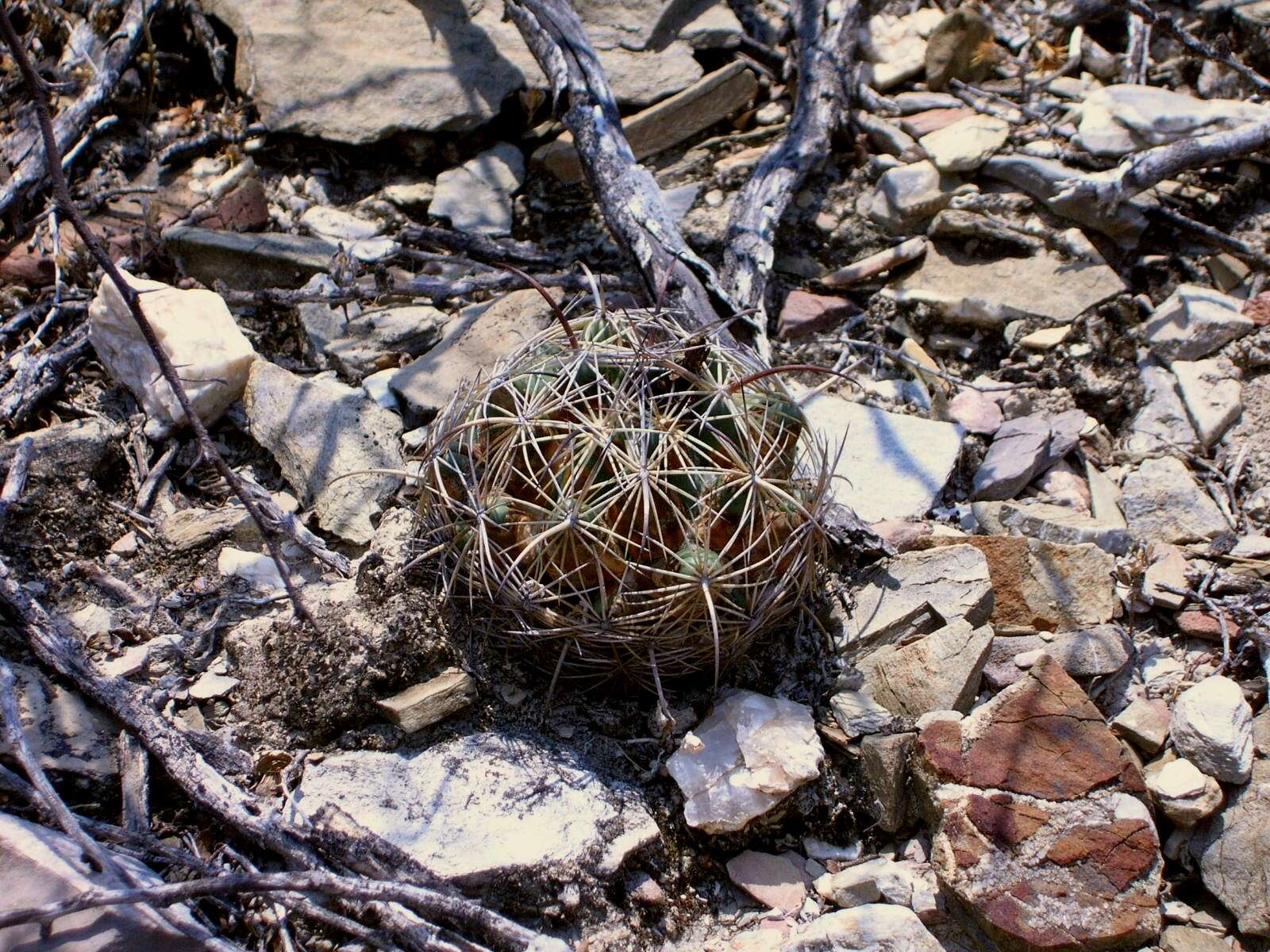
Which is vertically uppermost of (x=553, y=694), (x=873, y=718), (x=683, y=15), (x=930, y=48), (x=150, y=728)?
(x=683, y=15)

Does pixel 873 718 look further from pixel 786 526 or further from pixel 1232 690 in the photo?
pixel 1232 690

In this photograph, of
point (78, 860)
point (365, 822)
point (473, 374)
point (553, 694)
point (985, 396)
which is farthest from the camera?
point (985, 396)

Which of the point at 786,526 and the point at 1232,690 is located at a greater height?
the point at 786,526

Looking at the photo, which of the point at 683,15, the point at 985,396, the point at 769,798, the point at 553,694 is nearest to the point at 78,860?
the point at 553,694

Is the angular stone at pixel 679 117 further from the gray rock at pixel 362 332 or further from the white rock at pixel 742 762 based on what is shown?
the white rock at pixel 742 762

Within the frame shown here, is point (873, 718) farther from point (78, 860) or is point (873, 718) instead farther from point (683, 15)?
point (683, 15)

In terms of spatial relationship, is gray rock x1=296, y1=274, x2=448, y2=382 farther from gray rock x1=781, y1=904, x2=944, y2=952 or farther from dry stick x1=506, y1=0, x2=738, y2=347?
gray rock x1=781, y1=904, x2=944, y2=952

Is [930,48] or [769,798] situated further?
[930,48]

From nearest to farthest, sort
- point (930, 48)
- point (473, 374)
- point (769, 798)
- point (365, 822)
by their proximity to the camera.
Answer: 1. point (365, 822)
2. point (769, 798)
3. point (473, 374)
4. point (930, 48)
